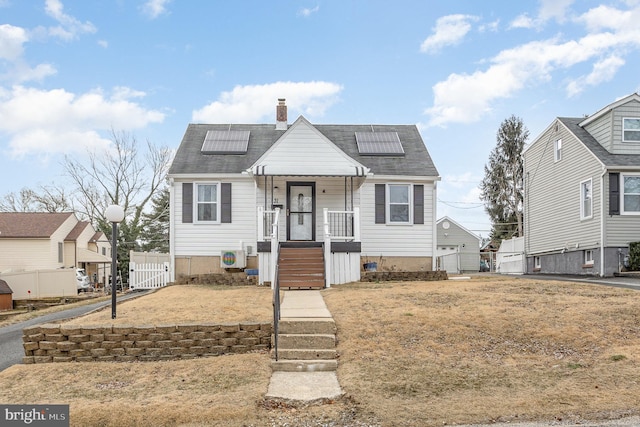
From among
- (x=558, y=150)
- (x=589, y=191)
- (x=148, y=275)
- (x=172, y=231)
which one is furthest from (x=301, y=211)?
(x=558, y=150)

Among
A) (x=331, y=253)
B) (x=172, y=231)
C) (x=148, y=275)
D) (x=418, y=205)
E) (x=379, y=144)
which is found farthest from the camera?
(x=379, y=144)

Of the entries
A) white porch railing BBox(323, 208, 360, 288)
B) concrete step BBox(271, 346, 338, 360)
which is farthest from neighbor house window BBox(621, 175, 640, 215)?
concrete step BBox(271, 346, 338, 360)

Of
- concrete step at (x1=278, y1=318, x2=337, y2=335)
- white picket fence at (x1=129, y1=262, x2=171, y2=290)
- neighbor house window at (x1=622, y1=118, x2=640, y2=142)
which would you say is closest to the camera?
concrete step at (x1=278, y1=318, x2=337, y2=335)

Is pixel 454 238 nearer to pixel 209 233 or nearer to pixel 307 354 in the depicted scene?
pixel 209 233

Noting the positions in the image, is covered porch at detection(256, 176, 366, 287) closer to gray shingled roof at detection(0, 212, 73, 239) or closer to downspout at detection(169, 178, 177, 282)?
downspout at detection(169, 178, 177, 282)

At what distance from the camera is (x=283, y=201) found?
18.9 meters

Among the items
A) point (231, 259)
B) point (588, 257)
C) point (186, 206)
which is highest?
point (186, 206)

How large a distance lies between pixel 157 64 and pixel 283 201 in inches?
282

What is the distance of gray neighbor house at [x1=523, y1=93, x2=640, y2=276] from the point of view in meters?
19.3

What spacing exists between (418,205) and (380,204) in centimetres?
135

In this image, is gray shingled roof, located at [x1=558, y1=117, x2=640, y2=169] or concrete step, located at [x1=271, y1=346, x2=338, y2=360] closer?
concrete step, located at [x1=271, y1=346, x2=338, y2=360]

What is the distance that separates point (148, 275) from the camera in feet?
61.0

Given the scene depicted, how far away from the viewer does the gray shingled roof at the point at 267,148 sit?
19234 millimetres

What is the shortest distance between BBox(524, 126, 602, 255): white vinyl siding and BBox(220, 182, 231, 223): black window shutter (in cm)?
1316
